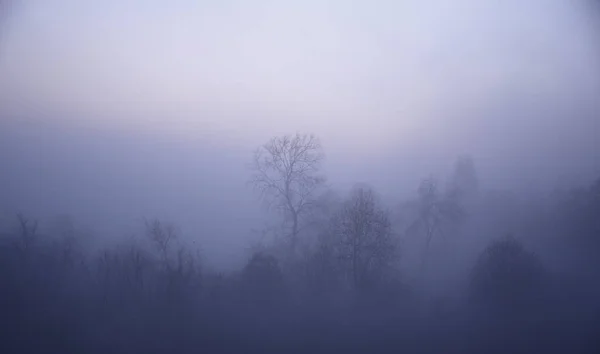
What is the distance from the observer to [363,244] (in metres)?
10.6

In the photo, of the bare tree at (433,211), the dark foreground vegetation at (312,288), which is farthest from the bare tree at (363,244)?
the bare tree at (433,211)

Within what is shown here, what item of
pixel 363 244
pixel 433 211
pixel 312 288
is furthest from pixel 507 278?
pixel 312 288

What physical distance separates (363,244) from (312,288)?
1756 mm

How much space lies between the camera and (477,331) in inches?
361

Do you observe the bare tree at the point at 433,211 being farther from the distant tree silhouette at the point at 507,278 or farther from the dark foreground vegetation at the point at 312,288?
the distant tree silhouette at the point at 507,278

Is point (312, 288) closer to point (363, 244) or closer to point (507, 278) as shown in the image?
point (363, 244)

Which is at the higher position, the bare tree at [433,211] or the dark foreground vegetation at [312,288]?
the bare tree at [433,211]

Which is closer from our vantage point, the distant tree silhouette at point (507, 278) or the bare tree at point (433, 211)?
the distant tree silhouette at point (507, 278)

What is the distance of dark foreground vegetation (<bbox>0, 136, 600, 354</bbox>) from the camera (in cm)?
890

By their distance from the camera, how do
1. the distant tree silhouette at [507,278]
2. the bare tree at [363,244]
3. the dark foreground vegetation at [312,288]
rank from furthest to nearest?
the bare tree at [363,244], the distant tree silhouette at [507,278], the dark foreground vegetation at [312,288]

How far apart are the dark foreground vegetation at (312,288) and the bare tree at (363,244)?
0.12 feet

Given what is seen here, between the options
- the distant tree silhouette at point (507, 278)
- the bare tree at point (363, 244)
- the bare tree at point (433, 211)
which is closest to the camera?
the distant tree silhouette at point (507, 278)

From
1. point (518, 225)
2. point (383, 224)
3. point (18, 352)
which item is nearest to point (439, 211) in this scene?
point (518, 225)

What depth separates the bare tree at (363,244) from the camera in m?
10.5
